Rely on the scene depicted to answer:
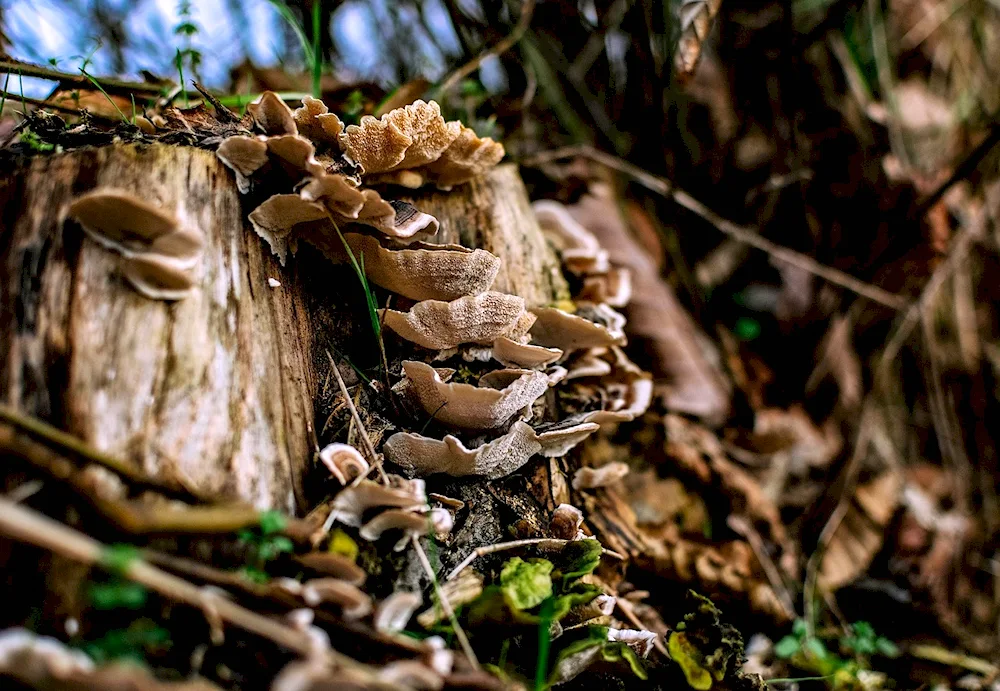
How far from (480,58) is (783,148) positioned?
229 centimetres

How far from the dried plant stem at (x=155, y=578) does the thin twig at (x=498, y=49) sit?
2592 millimetres

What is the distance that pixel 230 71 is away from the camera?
11.4 ft

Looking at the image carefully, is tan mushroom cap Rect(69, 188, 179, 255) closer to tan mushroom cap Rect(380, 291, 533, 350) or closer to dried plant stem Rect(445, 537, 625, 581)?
tan mushroom cap Rect(380, 291, 533, 350)

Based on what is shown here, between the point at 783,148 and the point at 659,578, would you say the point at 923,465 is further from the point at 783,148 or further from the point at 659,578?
the point at 659,578

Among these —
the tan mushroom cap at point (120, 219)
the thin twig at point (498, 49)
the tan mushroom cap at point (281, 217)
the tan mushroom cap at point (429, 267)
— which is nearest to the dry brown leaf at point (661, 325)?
the thin twig at point (498, 49)

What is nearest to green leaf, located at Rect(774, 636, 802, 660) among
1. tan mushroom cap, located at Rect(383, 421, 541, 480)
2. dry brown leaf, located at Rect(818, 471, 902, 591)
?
→ dry brown leaf, located at Rect(818, 471, 902, 591)

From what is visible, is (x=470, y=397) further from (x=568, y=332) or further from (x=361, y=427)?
(x=568, y=332)

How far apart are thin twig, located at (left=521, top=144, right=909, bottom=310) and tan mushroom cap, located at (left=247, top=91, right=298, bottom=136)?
5.45 feet

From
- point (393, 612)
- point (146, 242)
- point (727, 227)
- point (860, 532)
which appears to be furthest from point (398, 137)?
point (860, 532)

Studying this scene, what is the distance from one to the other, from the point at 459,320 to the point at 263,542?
885 millimetres

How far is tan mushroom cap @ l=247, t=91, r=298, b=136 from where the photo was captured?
1.99 m

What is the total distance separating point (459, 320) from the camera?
208cm

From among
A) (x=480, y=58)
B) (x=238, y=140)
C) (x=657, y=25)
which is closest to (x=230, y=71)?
(x=480, y=58)

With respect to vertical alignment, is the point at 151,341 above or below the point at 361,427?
above
